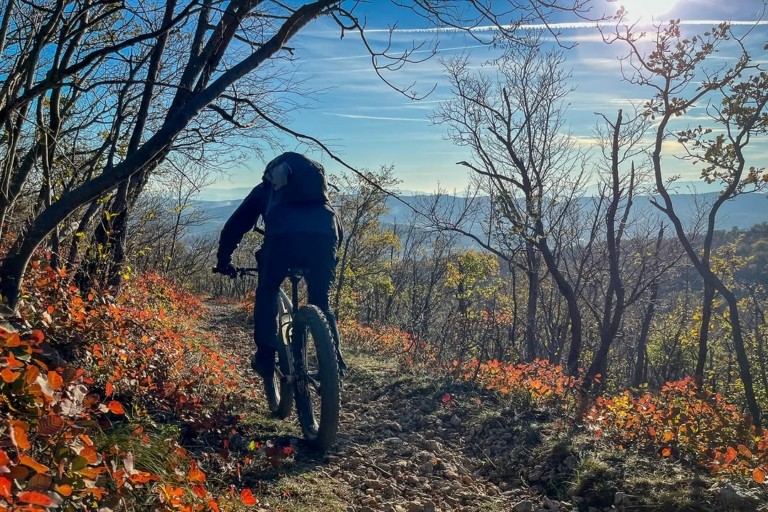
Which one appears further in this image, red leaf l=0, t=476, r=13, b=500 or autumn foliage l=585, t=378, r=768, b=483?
autumn foliage l=585, t=378, r=768, b=483

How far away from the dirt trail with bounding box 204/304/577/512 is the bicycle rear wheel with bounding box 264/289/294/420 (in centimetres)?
13

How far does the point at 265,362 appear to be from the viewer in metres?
3.99

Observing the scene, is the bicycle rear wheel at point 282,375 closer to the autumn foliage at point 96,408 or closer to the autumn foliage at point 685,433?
the autumn foliage at point 96,408

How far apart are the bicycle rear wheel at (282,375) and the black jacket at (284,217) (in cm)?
64

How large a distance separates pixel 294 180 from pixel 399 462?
207 cm

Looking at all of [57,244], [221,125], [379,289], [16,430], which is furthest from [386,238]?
[16,430]

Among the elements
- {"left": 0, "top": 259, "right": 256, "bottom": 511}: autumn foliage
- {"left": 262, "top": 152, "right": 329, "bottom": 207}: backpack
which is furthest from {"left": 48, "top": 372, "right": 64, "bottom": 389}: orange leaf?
{"left": 262, "top": 152, "right": 329, "bottom": 207}: backpack

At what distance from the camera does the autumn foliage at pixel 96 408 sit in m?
1.72

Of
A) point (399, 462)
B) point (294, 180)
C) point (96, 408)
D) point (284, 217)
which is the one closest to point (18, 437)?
point (96, 408)

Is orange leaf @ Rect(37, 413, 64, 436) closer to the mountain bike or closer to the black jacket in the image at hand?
the mountain bike

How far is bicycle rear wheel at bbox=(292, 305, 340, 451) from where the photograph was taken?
11.0 feet

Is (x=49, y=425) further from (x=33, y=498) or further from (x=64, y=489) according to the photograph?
(x=33, y=498)

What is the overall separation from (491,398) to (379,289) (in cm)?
2216

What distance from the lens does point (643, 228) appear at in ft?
74.1
